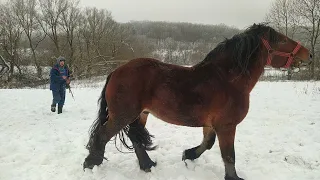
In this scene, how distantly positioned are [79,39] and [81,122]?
1224 inches

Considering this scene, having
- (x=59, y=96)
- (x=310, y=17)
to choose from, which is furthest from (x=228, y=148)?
(x=310, y=17)

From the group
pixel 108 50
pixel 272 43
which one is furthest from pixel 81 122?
pixel 108 50

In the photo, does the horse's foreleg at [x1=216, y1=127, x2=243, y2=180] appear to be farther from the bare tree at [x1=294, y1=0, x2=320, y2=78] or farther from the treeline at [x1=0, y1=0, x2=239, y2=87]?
the treeline at [x1=0, y1=0, x2=239, y2=87]

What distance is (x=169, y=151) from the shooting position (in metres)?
4.54

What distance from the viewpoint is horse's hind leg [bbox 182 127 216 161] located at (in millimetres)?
3789

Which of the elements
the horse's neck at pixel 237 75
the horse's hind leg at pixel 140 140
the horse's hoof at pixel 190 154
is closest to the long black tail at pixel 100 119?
the horse's hind leg at pixel 140 140

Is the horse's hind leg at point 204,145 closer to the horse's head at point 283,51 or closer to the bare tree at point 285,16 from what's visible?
the horse's head at point 283,51

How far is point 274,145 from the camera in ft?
15.3

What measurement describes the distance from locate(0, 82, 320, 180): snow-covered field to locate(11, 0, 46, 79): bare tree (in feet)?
93.6

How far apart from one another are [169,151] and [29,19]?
115 ft

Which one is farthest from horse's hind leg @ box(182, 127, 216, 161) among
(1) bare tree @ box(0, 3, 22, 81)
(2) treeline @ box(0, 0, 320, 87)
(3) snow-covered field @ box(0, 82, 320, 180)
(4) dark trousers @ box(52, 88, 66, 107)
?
(1) bare tree @ box(0, 3, 22, 81)

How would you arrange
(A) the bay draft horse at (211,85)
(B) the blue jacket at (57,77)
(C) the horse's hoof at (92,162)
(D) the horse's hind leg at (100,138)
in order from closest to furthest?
(A) the bay draft horse at (211,85)
(D) the horse's hind leg at (100,138)
(C) the horse's hoof at (92,162)
(B) the blue jacket at (57,77)

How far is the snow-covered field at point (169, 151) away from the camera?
11.8ft

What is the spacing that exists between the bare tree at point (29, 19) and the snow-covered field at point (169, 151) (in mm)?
28544
